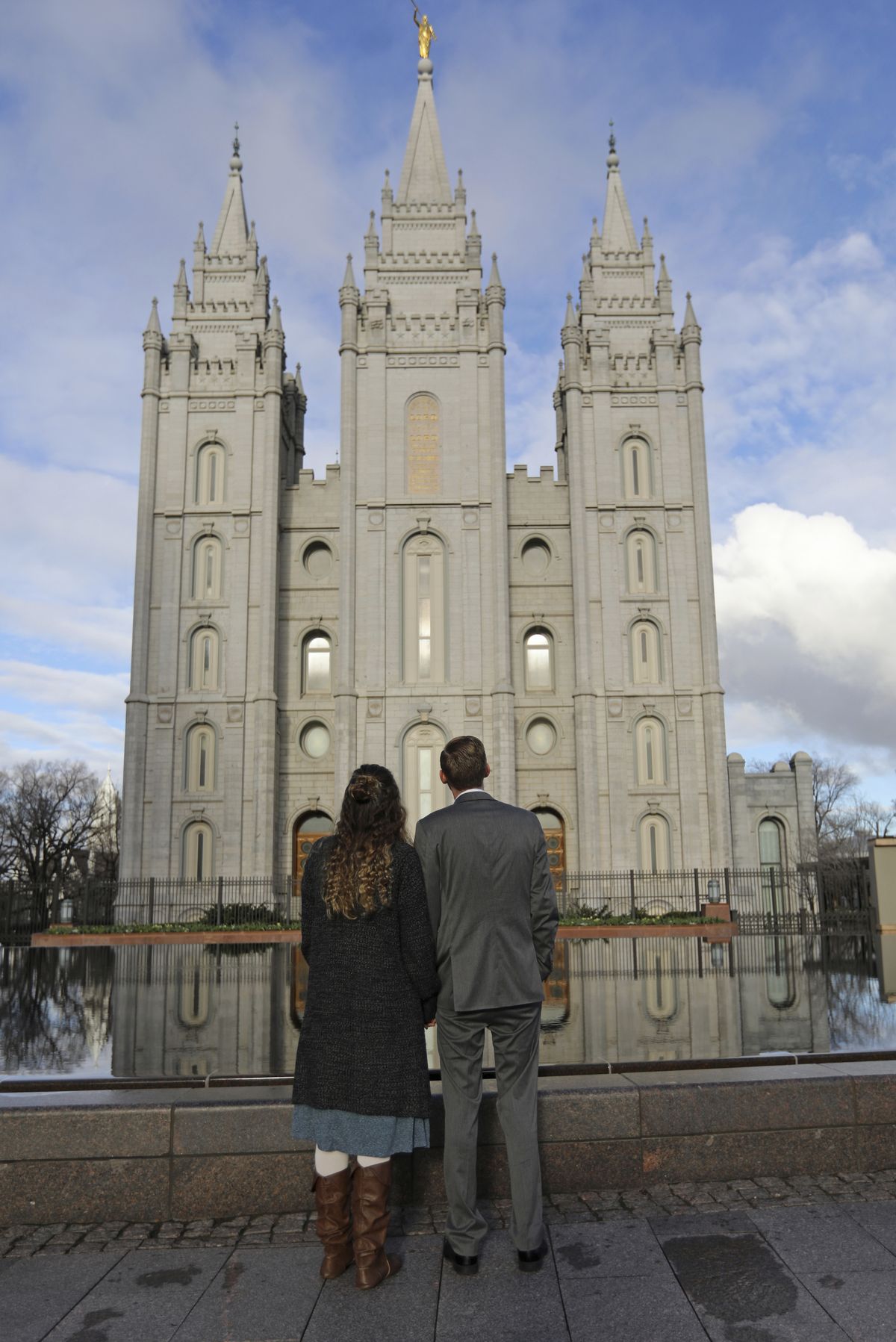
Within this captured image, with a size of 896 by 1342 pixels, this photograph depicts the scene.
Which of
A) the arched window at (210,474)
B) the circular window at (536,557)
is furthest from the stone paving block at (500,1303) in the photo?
the arched window at (210,474)

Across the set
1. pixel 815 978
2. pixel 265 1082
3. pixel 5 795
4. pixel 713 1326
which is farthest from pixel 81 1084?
pixel 5 795

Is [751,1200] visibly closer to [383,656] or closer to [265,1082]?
[265,1082]

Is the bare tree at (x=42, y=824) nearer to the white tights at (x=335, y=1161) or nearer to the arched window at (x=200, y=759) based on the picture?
the arched window at (x=200, y=759)

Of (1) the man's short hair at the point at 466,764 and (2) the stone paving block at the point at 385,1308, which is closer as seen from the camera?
(2) the stone paving block at the point at 385,1308

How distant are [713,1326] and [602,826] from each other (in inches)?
1215

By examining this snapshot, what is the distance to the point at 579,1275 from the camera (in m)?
4.14

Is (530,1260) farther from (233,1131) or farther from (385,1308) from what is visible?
(233,1131)

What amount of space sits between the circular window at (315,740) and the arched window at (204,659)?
3.48m

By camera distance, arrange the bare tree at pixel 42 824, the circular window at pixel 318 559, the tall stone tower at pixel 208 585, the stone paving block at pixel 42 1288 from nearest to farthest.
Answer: the stone paving block at pixel 42 1288 < the tall stone tower at pixel 208 585 < the circular window at pixel 318 559 < the bare tree at pixel 42 824

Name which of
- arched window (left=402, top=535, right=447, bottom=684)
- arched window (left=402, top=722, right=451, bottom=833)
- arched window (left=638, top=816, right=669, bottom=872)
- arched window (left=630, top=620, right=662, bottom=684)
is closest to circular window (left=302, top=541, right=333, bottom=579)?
arched window (left=402, top=535, right=447, bottom=684)

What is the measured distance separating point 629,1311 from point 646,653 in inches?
1295

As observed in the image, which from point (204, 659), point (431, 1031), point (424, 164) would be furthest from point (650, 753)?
point (431, 1031)

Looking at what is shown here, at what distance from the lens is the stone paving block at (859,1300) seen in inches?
142

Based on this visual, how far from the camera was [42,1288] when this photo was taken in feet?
13.3
